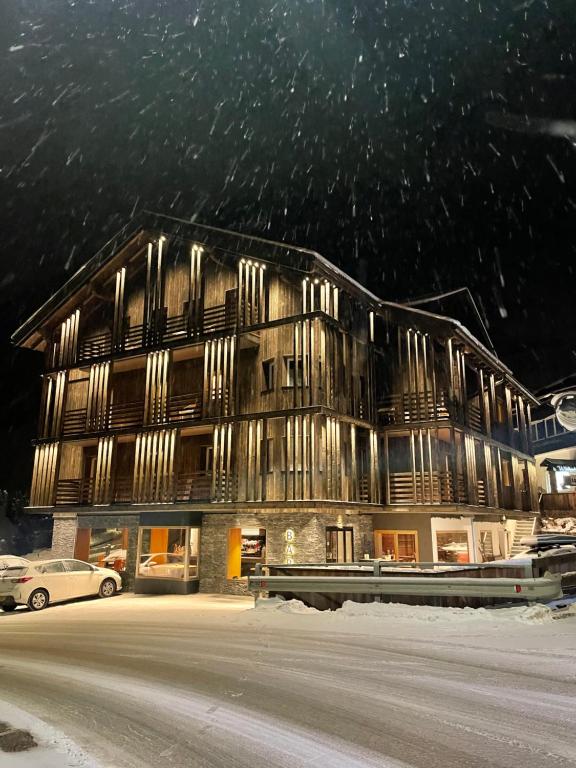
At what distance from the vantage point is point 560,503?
39469 millimetres

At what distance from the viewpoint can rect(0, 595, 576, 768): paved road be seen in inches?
207

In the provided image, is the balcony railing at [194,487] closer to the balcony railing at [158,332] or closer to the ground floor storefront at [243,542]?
the ground floor storefront at [243,542]

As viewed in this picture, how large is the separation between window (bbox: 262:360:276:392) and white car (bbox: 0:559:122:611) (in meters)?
9.11

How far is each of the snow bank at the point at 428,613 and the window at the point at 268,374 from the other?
33.0 ft

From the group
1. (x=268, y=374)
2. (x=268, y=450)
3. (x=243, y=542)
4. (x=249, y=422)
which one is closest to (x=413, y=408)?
(x=268, y=374)

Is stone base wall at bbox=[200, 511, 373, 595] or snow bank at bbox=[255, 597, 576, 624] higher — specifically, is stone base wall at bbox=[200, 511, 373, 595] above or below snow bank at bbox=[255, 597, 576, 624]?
above

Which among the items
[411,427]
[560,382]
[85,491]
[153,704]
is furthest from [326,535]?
[560,382]

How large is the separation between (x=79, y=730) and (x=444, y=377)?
20.3 meters

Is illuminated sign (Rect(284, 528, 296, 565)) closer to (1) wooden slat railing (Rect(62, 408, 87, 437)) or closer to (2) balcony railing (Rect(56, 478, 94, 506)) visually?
(2) balcony railing (Rect(56, 478, 94, 506))

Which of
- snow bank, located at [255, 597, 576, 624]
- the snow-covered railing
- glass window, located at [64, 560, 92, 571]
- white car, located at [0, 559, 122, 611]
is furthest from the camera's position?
glass window, located at [64, 560, 92, 571]

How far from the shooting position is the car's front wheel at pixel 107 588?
2086cm

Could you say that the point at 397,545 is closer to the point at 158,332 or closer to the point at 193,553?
the point at 193,553

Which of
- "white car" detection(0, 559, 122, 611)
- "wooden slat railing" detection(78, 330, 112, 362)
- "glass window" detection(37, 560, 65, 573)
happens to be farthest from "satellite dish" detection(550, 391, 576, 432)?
"glass window" detection(37, 560, 65, 573)

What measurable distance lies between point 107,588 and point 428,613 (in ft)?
45.0
